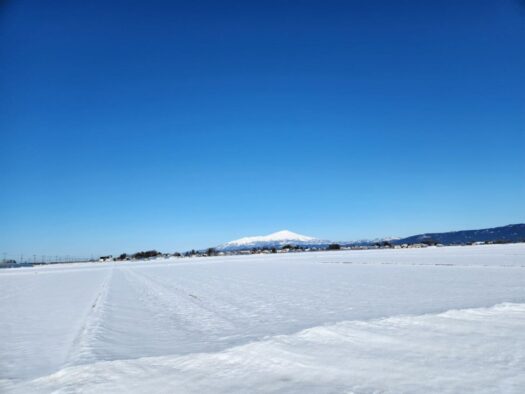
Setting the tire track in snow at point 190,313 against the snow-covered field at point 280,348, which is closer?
the snow-covered field at point 280,348

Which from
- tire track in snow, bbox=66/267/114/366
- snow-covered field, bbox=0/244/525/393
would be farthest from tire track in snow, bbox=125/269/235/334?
tire track in snow, bbox=66/267/114/366

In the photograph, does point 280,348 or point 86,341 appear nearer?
point 280,348

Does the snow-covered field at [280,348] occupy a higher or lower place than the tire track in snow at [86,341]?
lower

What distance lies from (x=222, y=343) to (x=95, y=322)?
4122 mm

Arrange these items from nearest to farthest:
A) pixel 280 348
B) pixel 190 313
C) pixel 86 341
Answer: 1. pixel 280 348
2. pixel 86 341
3. pixel 190 313

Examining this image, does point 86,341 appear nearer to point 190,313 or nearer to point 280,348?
point 190,313

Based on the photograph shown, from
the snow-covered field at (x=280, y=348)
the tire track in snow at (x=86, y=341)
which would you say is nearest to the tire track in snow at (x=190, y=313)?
the snow-covered field at (x=280, y=348)

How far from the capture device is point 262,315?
8.78 m

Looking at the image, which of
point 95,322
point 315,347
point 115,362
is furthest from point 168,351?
point 95,322

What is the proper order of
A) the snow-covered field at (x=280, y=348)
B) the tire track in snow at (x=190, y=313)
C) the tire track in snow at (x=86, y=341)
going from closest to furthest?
1. the snow-covered field at (x=280, y=348)
2. the tire track in snow at (x=86, y=341)
3. the tire track in snow at (x=190, y=313)

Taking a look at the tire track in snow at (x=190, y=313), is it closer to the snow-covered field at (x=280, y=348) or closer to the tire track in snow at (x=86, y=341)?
the snow-covered field at (x=280, y=348)

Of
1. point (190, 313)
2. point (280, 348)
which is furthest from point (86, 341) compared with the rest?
point (280, 348)

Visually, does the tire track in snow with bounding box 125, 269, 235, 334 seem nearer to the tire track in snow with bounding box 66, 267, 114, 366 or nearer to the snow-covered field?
the snow-covered field

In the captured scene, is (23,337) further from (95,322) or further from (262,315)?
(262,315)
